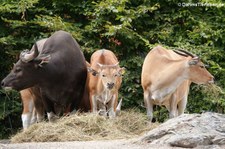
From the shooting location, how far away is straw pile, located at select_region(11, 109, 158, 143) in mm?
7953

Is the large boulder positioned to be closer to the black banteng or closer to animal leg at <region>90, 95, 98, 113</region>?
animal leg at <region>90, 95, 98, 113</region>

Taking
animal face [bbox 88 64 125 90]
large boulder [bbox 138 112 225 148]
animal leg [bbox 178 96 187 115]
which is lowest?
animal leg [bbox 178 96 187 115]

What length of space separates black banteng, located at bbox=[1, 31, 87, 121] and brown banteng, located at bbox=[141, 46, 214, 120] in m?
1.22

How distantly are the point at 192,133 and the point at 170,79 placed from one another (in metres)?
3.03

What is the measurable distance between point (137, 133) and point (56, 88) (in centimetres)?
173

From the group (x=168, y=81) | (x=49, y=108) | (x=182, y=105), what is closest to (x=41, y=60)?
(x=49, y=108)

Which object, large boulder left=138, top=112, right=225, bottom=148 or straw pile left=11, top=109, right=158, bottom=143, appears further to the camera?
straw pile left=11, top=109, right=158, bottom=143

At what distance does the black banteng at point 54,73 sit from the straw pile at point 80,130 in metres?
0.78

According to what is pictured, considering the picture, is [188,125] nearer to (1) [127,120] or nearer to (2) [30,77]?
(1) [127,120]

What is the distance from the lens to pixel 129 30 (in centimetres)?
1084

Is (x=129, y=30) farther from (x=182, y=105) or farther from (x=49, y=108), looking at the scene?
Answer: (x=49, y=108)

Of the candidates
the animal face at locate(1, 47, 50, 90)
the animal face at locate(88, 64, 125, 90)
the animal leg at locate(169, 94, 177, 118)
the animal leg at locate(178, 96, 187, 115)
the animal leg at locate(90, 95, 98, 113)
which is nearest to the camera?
the animal face at locate(88, 64, 125, 90)

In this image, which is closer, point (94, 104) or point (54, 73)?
point (94, 104)

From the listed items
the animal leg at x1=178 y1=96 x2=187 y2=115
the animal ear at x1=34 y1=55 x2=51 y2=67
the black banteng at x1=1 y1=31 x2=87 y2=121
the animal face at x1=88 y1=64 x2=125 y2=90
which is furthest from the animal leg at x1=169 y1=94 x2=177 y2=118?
the animal ear at x1=34 y1=55 x2=51 y2=67
